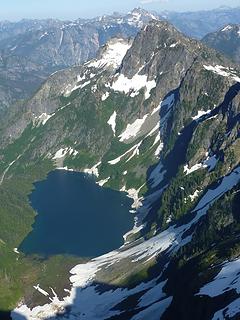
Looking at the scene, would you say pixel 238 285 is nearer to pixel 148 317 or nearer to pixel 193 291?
pixel 193 291

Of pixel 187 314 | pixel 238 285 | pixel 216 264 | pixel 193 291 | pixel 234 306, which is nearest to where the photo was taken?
pixel 234 306

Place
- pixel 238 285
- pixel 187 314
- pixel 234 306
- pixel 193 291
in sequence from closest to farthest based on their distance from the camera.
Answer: pixel 234 306, pixel 238 285, pixel 187 314, pixel 193 291

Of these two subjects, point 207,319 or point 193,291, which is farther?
point 193,291

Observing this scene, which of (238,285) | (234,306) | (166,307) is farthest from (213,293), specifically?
(166,307)

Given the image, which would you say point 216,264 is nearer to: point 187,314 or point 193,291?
point 193,291

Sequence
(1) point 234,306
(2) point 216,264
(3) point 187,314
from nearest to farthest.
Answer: (1) point 234,306 → (3) point 187,314 → (2) point 216,264

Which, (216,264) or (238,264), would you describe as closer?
(238,264)

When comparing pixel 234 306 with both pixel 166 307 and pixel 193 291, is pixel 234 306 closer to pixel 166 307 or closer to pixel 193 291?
pixel 193 291

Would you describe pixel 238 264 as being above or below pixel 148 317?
above

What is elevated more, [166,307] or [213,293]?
[213,293]
